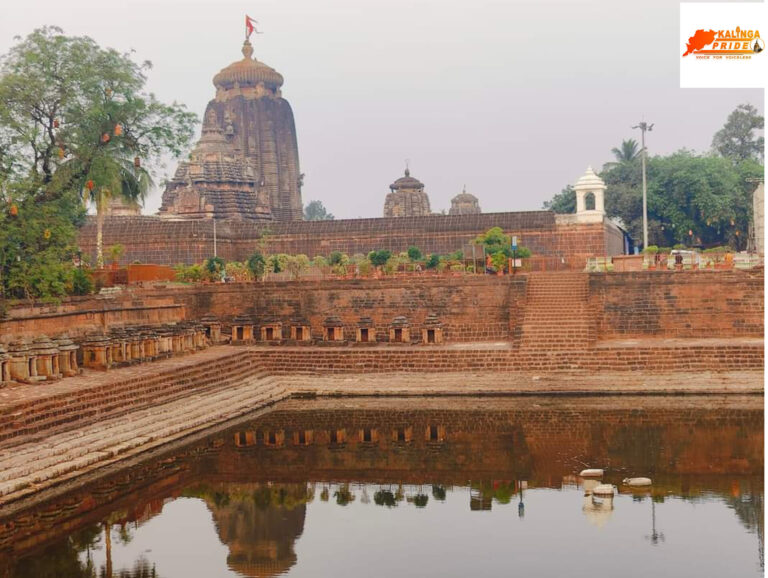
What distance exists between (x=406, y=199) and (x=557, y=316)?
28426mm

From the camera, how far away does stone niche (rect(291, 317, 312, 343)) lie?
1051 inches

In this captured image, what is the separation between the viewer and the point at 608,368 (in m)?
22.6

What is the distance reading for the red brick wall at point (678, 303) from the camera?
25438 mm

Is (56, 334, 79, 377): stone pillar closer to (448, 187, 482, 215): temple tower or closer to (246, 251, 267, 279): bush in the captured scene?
(246, 251, 267, 279): bush

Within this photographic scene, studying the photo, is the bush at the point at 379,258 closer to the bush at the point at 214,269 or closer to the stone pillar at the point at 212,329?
the bush at the point at 214,269

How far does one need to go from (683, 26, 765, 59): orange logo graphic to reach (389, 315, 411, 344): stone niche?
1233 cm

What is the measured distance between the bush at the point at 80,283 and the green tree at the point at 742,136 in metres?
46.5

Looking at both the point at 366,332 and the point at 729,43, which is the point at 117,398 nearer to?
the point at 366,332

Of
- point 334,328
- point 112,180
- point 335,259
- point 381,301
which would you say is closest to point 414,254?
point 335,259

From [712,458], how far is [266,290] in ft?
52.4

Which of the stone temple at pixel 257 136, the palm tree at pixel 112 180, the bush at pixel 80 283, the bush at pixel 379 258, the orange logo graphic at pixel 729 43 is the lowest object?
the bush at pixel 80 283

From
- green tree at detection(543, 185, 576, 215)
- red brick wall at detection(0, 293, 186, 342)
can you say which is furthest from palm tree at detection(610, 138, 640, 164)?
red brick wall at detection(0, 293, 186, 342)

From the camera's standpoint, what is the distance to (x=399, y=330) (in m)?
26.4

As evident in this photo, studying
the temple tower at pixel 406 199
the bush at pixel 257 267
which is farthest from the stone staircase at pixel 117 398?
the temple tower at pixel 406 199
